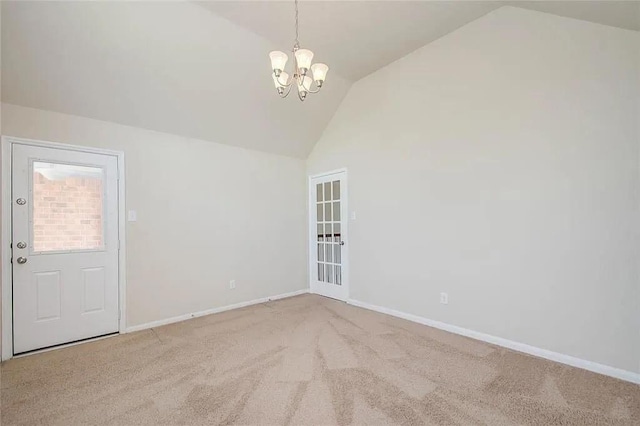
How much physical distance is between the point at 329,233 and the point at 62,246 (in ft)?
11.3

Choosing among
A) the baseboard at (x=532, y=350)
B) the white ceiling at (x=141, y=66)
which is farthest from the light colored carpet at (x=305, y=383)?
the white ceiling at (x=141, y=66)

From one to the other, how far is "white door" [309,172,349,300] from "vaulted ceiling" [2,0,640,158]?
1710 mm

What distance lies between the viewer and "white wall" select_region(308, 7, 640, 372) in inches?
88.7

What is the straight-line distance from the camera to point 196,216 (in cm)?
394

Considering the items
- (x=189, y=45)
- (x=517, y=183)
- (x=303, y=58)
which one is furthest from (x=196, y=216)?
(x=517, y=183)

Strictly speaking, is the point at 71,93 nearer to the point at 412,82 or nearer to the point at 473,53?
the point at 412,82

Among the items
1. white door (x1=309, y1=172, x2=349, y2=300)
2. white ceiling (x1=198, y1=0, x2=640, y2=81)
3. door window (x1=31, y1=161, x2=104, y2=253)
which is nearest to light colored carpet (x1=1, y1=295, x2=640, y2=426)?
door window (x1=31, y1=161, x2=104, y2=253)

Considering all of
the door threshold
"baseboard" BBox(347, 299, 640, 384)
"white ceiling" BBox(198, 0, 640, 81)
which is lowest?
the door threshold

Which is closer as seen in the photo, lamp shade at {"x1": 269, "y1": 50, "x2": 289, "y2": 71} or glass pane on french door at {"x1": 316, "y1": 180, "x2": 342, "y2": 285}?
lamp shade at {"x1": 269, "y1": 50, "x2": 289, "y2": 71}

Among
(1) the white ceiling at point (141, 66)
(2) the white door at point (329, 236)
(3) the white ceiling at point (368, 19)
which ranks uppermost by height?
(3) the white ceiling at point (368, 19)

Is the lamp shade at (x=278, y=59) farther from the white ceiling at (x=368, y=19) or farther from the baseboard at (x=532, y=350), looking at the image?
the baseboard at (x=532, y=350)

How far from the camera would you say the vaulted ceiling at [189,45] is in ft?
7.93

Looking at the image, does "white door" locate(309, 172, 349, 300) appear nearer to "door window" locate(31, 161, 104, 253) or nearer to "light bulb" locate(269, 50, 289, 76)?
"light bulb" locate(269, 50, 289, 76)

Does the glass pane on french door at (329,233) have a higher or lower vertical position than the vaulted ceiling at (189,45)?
lower
